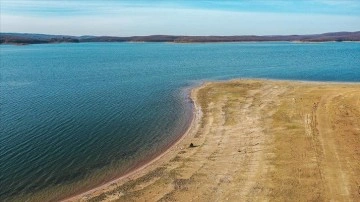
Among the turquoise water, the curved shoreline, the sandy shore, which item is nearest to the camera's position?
the sandy shore

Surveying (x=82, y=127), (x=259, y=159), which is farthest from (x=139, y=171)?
(x=82, y=127)

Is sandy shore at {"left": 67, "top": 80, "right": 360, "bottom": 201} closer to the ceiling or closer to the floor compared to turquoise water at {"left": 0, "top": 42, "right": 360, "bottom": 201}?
closer to the ceiling

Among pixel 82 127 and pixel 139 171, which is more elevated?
pixel 82 127

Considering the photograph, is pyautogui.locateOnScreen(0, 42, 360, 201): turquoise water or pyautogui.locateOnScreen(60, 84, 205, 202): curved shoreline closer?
pyautogui.locateOnScreen(60, 84, 205, 202): curved shoreline

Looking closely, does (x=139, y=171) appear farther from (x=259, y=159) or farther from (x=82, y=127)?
(x=82, y=127)

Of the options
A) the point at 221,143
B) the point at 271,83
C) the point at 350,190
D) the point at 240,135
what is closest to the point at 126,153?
the point at 221,143

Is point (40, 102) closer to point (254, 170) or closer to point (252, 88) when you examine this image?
point (252, 88)

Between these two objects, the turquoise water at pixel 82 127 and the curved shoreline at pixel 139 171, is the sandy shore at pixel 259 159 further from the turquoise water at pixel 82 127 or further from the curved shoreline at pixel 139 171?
the turquoise water at pixel 82 127

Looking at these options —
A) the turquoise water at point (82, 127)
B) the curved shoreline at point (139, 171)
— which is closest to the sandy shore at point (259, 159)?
the curved shoreline at point (139, 171)

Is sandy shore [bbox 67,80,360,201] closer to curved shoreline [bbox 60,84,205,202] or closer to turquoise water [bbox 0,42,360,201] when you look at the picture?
curved shoreline [bbox 60,84,205,202]

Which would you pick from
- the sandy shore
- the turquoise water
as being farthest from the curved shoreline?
the turquoise water
